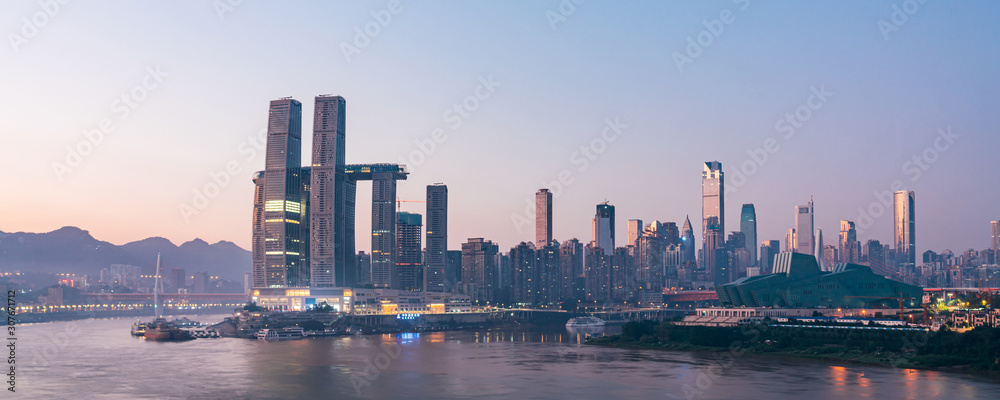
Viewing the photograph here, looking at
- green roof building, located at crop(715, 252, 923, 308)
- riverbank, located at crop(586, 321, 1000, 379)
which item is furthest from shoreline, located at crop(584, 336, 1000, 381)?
green roof building, located at crop(715, 252, 923, 308)

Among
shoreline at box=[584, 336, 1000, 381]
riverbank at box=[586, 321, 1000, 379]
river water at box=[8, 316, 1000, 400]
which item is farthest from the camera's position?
riverbank at box=[586, 321, 1000, 379]

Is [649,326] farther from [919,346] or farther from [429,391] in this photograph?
[429,391]

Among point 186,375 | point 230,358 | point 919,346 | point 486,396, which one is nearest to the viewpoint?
point 486,396

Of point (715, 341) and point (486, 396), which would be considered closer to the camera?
point (486, 396)

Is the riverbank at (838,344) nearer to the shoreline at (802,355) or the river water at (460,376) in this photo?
the shoreline at (802,355)

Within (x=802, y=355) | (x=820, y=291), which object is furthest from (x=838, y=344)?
(x=820, y=291)

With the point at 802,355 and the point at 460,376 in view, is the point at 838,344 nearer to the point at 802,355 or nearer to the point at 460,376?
the point at 802,355

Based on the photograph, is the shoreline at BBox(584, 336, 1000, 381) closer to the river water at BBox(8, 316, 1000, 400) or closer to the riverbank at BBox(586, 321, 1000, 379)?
the riverbank at BBox(586, 321, 1000, 379)

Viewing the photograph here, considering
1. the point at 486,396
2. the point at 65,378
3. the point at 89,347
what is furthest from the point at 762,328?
the point at 89,347
